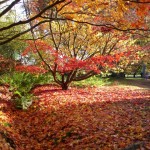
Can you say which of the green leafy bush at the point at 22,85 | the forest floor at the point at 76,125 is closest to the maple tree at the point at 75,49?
the green leafy bush at the point at 22,85

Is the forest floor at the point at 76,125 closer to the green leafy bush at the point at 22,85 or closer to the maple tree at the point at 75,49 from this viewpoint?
the green leafy bush at the point at 22,85

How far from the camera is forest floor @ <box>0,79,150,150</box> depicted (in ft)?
18.2

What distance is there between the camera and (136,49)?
14680 mm

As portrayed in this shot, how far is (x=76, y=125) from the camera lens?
6.82 metres

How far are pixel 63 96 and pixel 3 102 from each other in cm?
255

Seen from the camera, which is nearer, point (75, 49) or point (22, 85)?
point (22, 85)

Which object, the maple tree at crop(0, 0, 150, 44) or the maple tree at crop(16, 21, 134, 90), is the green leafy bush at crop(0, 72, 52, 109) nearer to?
the maple tree at crop(16, 21, 134, 90)

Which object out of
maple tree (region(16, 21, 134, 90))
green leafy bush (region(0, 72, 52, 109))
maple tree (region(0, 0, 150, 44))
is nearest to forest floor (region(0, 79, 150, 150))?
green leafy bush (region(0, 72, 52, 109))

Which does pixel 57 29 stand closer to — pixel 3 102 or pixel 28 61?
pixel 3 102

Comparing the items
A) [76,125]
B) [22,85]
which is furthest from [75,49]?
[76,125]

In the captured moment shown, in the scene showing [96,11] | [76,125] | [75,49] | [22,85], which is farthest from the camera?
[75,49]

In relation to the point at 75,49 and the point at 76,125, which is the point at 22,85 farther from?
the point at 76,125

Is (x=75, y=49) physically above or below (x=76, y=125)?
above

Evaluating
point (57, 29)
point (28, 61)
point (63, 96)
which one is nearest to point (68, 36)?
point (57, 29)
